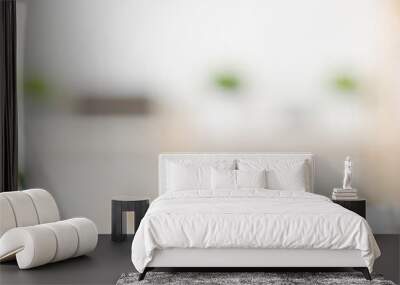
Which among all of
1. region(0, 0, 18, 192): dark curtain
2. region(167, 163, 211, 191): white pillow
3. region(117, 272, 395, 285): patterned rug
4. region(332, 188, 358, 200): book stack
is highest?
region(0, 0, 18, 192): dark curtain

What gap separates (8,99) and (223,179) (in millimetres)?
2540

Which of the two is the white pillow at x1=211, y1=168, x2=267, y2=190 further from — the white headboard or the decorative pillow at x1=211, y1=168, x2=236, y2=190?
the white headboard

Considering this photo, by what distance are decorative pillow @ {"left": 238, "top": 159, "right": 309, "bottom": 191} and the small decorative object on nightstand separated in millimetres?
1176

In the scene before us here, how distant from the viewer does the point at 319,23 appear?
7496 mm

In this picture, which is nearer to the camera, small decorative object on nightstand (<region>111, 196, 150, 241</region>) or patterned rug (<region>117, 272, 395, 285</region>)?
patterned rug (<region>117, 272, 395, 285</region>)

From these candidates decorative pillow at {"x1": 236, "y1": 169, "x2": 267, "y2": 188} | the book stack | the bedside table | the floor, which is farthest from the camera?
the book stack

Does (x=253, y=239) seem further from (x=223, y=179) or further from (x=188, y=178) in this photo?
(x=188, y=178)

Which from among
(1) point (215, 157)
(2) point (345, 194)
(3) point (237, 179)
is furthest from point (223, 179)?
(2) point (345, 194)

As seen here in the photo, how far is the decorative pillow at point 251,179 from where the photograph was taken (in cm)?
677

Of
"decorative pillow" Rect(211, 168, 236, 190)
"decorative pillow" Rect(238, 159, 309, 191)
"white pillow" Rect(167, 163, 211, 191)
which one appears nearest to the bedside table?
"decorative pillow" Rect(238, 159, 309, 191)

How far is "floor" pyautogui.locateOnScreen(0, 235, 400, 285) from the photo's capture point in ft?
16.8

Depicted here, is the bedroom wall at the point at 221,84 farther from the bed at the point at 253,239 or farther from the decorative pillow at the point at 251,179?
the bed at the point at 253,239

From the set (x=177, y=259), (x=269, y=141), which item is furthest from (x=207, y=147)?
(x=177, y=259)

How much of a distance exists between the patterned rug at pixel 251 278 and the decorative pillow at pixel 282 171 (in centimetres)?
169
